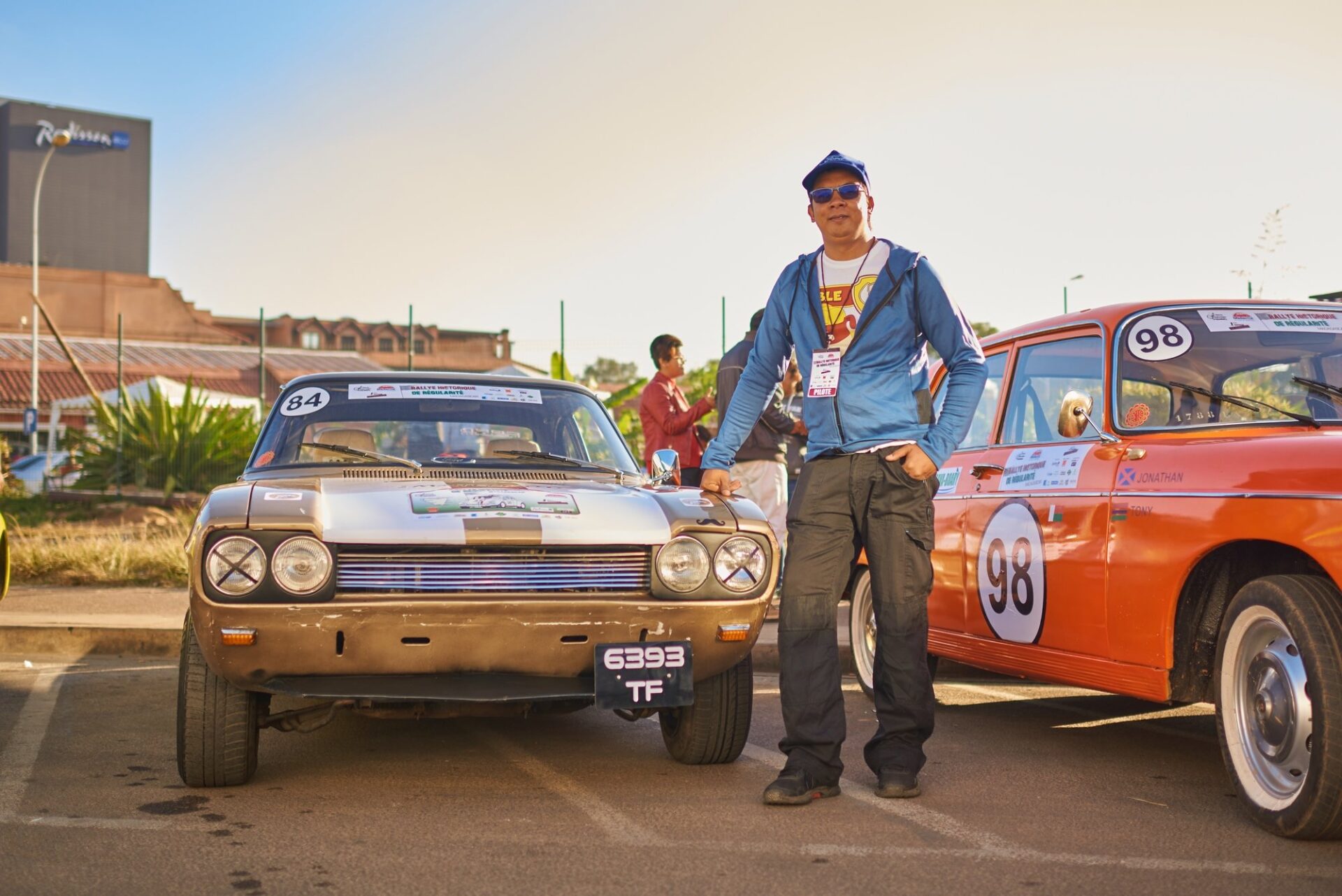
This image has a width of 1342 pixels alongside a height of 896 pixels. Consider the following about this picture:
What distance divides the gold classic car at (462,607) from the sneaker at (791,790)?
1.23 ft

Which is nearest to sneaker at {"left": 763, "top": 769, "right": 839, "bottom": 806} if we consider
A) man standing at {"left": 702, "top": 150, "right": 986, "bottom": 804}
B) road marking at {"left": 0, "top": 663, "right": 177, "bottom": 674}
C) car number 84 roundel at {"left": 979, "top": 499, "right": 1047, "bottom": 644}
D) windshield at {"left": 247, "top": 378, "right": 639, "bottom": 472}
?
man standing at {"left": 702, "top": 150, "right": 986, "bottom": 804}

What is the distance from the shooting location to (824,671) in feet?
14.8

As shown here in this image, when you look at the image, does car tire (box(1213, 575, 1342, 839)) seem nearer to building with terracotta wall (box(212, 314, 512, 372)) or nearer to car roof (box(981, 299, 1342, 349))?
car roof (box(981, 299, 1342, 349))

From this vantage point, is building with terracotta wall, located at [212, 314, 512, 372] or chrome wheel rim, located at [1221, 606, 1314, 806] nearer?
chrome wheel rim, located at [1221, 606, 1314, 806]

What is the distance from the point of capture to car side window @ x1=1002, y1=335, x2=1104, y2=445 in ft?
17.2

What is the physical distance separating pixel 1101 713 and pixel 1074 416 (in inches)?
80.3

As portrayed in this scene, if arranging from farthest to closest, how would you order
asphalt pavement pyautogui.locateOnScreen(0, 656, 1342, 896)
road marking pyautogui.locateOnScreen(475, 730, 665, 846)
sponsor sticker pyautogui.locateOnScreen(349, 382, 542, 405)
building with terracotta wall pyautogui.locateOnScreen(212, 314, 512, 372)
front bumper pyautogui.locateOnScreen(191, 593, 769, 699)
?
building with terracotta wall pyautogui.locateOnScreen(212, 314, 512, 372)
sponsor sticker pyautogui.locateOnScreen(349, 382, 542, 405)
front bumper pyautogui.locateOnScreen(191, 593, 769, 699)
road marking pyautogui.locateOnScreen(475, 730, 665, 846)
asphalt pavement pyautogui.locateOnScreen(0, 656, 1342, 896)

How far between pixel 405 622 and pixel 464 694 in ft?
1.03

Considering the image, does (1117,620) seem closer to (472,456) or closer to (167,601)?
(472,456)

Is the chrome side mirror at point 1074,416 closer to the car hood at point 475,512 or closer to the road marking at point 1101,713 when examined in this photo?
the car hood at point 475,512

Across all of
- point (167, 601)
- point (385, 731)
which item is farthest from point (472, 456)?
point (167, 601)

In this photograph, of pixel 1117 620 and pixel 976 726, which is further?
pixel 976 726

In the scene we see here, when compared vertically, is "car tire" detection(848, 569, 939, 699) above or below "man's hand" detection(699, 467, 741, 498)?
below

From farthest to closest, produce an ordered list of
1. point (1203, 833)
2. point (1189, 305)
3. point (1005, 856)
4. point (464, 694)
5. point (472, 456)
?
point (472, 456) → point (1189, 305) → point (464, 694) → point (1203, 833) → point (1005, 856)
